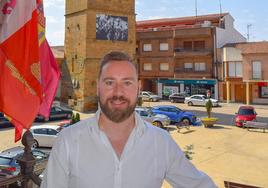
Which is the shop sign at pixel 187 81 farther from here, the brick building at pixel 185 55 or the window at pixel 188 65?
the window at pixel 188 65

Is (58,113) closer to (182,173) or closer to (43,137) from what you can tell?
(43,137)

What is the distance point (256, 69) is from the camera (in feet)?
125

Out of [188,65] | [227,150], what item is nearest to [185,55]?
[188,65]

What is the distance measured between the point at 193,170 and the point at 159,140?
33 cm

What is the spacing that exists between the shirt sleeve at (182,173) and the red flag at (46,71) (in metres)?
2.26

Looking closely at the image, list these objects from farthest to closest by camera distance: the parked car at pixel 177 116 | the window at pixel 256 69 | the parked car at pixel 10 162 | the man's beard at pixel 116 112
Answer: the window at pixel 256 69 < the parked car at pixel 177 116 < the parked car at pixel 10 162 < the man's beard at pixel 116 112

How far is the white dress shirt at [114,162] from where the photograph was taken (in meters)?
2.27

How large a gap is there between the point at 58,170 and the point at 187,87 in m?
42.9

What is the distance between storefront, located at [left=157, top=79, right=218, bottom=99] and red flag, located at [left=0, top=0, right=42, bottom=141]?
39493 mm

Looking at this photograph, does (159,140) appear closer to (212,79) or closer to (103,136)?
(103,136)

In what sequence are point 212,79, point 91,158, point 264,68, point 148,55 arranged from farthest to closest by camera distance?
point 148,55, point 212,79, point 264,68, point 91,158

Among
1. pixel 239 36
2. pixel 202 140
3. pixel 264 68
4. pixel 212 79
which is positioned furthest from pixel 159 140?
pixel 239 36

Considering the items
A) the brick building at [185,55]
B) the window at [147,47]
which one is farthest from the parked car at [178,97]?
the window at [147,47]

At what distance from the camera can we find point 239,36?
1922 inches
